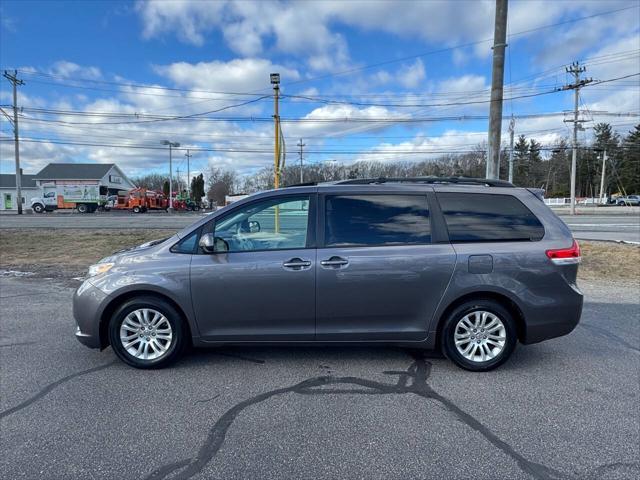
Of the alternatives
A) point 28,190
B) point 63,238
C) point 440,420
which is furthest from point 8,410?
point 28,190

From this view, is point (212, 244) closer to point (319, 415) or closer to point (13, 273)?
point (319, 415)

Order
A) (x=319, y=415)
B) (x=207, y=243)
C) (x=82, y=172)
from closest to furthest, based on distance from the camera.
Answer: (x=319, y=415) → (x=207, y=243) → (x=82, y=172)

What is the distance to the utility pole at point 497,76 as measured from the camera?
28.0 ft

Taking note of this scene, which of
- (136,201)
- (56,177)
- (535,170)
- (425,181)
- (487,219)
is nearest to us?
(487,219)

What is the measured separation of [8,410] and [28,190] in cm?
7287

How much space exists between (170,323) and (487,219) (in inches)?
127

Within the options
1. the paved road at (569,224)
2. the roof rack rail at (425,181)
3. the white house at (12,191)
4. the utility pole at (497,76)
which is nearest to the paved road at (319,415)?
the roof rack rail at (425,181)

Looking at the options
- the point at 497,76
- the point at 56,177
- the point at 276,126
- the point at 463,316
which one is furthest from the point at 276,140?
the point at 56,177

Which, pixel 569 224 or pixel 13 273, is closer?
pixel 13 273

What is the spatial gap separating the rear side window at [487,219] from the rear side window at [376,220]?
253 millimetres

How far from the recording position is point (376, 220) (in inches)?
151

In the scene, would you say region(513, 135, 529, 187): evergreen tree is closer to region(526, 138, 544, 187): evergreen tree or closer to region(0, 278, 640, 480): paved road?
region(526, 138, 544, 187): evergreen tree

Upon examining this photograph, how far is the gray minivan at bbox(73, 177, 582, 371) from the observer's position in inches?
146

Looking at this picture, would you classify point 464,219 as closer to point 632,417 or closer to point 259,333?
point 632,417
